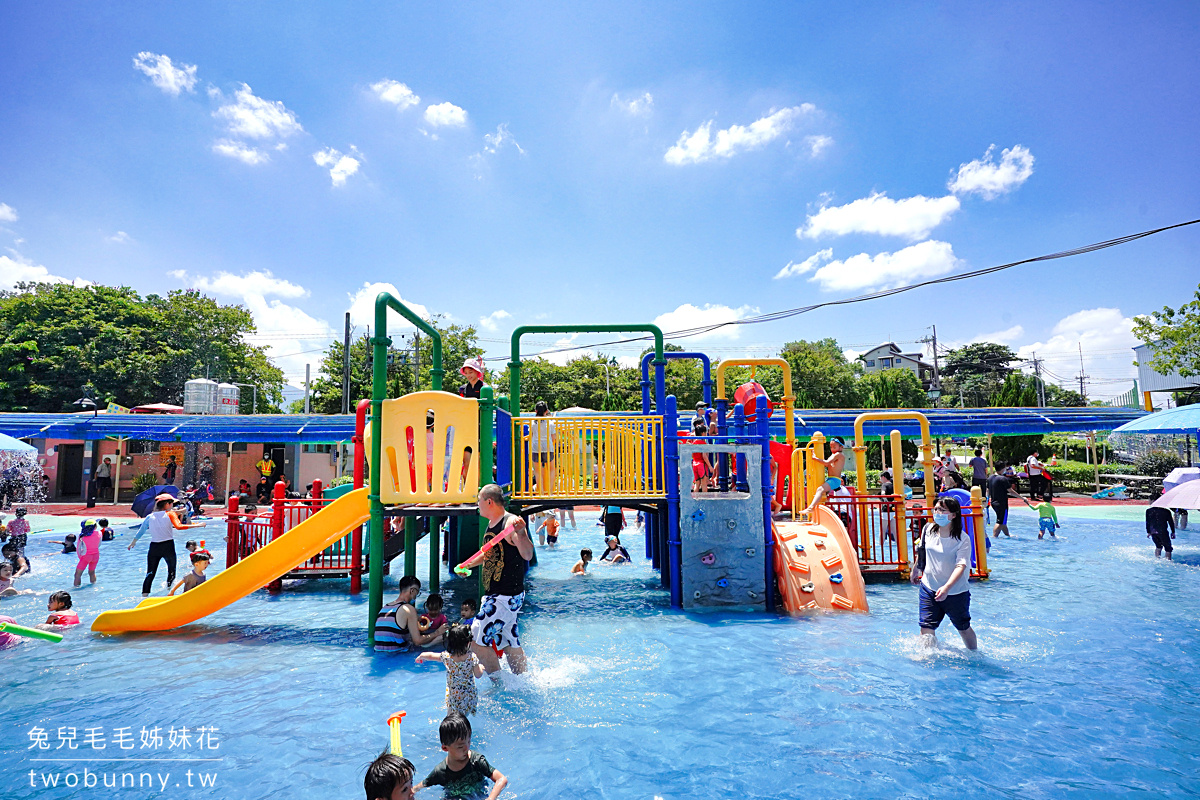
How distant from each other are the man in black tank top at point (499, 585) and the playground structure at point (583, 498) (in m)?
1.45

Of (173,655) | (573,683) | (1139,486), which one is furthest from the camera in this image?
(1139,486)

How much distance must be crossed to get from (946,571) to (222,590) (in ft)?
27.8

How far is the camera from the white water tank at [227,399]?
110 ft

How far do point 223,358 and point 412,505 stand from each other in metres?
37.1

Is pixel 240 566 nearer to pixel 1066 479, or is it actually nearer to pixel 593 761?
pixel 593 761

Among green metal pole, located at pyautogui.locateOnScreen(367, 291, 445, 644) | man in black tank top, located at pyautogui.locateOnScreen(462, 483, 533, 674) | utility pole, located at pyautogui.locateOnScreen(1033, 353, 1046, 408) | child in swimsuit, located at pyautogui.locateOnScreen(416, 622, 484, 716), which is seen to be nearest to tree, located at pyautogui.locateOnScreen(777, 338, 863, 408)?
utility pole, located at pyautogui.locateOnScreen(1033, 353, 1046, 408)

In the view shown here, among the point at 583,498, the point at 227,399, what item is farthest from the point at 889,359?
the point at 583,498

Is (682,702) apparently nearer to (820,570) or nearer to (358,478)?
(820,570)

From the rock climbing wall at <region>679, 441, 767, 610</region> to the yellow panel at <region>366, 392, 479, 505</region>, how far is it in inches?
121

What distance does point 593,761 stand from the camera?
464 centimetres

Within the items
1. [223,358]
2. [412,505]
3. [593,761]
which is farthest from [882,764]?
[223,358]

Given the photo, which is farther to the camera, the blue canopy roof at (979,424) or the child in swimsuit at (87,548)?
the blue canopy roof at (979,424)

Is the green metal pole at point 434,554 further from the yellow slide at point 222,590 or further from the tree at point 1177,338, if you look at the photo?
the tree at point 1177,338

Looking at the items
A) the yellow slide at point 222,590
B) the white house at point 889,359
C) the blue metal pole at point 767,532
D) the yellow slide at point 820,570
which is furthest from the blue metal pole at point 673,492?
the white house at point 889,359
